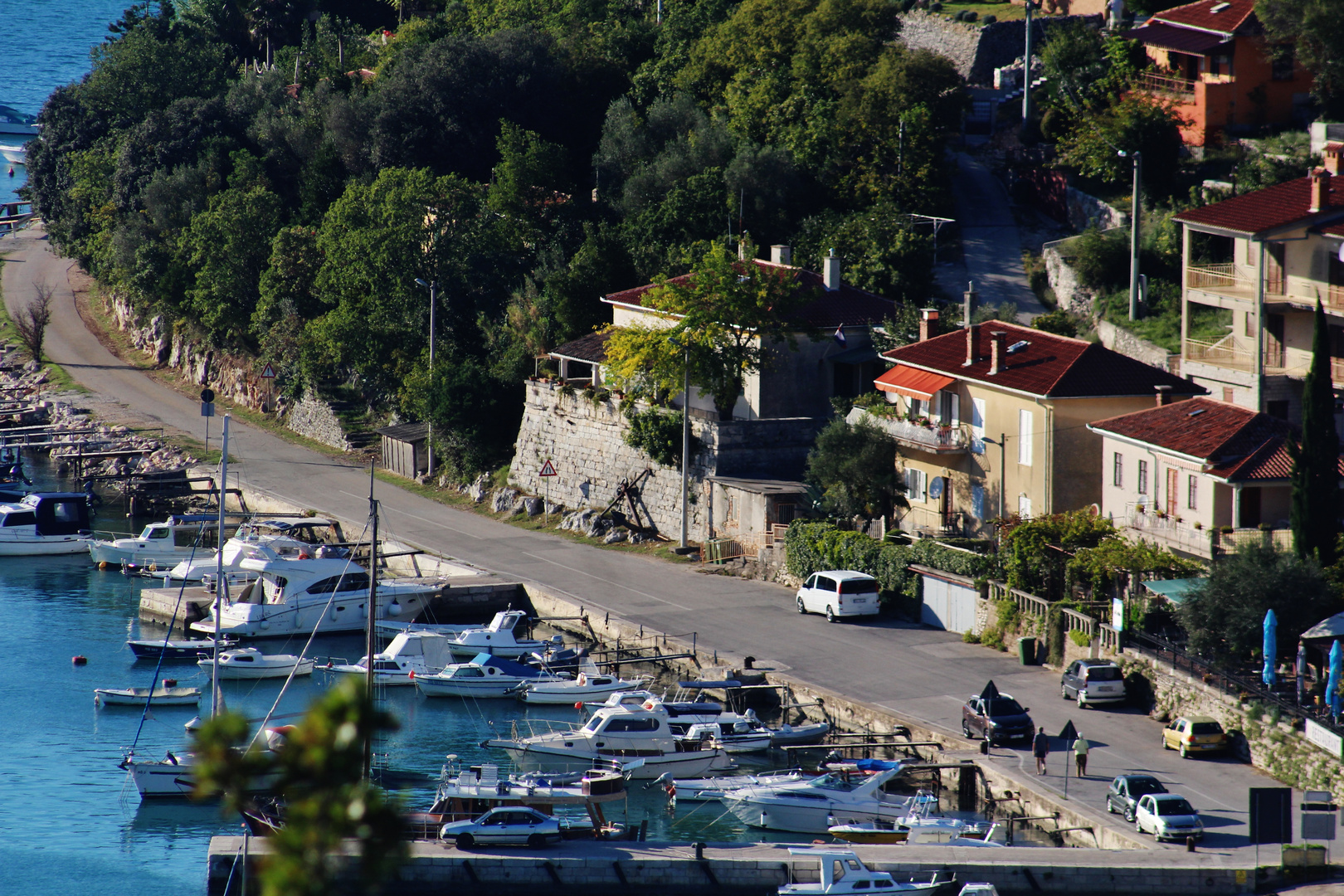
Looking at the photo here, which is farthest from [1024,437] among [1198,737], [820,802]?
[820,802]

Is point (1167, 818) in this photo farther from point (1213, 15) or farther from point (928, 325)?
point (1213, 15)

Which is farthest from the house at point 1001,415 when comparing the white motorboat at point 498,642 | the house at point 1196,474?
the white motorboat at point 498,642

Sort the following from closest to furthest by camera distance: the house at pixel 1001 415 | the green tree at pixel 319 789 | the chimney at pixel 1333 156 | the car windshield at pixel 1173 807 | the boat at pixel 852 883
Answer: the green tree at pixel 319 789
the boat at pixel 852 883
the car windshield at pixel 1173 807
the house at pixel 1001 415
the chimney at pixel 1333 156

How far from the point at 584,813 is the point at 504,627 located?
14.1m

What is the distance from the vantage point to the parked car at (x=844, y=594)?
166 feet

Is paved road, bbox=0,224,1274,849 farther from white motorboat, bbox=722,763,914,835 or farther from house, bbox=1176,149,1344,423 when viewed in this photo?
house, bbox=1176,149,1344,423

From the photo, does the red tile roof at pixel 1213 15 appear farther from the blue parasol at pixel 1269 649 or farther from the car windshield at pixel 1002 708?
the car windshield at pixel 1002 708

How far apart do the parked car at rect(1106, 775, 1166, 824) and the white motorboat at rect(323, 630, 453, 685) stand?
22545mm

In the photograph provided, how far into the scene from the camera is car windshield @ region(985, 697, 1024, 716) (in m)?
40.1

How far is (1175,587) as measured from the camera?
42906 mm

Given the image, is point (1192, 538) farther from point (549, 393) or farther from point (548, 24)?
point (548, 24)

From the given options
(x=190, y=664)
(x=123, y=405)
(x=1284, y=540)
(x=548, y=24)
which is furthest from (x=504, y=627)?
(x=548, y=24)

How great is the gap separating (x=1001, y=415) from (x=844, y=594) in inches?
303

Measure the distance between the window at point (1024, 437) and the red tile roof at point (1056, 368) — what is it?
0.92 m
